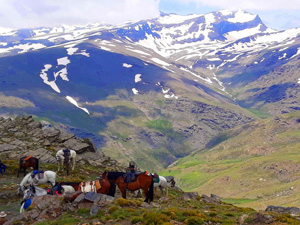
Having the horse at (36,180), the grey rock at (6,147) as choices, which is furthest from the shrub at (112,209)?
the grey rock at (6,147)

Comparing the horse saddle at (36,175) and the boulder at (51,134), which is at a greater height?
the boulder at (51,134)

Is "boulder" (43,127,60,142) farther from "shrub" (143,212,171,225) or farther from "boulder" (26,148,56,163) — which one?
"shrub" (143,212,171,225)

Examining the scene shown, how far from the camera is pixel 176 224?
73.0ft

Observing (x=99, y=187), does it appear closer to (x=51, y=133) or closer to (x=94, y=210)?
(x=94, y=210)

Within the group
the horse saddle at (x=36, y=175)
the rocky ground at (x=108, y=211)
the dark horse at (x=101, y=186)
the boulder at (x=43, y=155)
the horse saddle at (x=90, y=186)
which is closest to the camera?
the rocky ground at (x=108, y=211)

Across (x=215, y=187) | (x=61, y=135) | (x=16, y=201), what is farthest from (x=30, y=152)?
(x=215, y=187)

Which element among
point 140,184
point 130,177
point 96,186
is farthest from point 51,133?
point 140,184

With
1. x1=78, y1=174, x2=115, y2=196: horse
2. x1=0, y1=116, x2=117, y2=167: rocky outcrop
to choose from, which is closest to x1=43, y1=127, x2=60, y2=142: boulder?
x1=0, y1=116, x2=117, y2=167: rocky outcrop

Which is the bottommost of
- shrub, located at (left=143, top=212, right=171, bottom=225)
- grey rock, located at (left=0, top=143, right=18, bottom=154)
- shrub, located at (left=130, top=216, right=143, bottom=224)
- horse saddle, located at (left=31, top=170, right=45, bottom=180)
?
shrub, located at (left=130, top=216, right=143, bottom=224)

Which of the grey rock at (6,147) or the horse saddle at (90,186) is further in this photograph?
the grey rock at (6,147)

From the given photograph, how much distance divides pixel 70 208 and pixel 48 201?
2.17 metres

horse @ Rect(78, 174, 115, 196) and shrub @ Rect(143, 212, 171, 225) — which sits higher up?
horse @ Rect(78, 174, 115, 196)

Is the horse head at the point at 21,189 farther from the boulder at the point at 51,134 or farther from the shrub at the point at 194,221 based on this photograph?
the boulder at the point at 51,134

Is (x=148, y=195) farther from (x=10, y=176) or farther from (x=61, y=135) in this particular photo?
(x=61, y=135)
